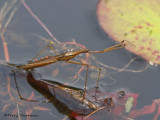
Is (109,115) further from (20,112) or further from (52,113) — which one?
(20,112)

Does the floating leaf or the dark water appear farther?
the floating leaf

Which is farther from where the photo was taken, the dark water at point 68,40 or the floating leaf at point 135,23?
the floating leaf at point 135,23

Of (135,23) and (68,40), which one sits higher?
(135,23)

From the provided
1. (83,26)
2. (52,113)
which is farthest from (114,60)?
(52,113)
